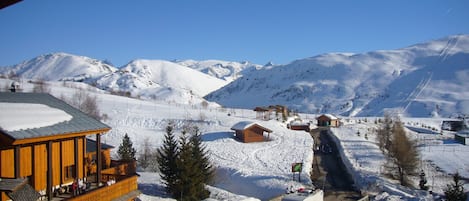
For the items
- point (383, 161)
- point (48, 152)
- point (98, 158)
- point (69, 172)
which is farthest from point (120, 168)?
point (383, 161)

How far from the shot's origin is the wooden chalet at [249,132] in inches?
1930

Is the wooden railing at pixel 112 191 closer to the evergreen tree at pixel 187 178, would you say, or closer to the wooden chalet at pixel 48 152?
the wooden chalet at pixel 48 152

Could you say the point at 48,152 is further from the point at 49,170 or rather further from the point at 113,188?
the point at 113,188

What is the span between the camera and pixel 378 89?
536 feet

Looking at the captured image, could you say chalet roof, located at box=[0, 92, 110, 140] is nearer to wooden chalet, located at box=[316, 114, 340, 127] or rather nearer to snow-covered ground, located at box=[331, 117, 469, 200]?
snow-covered ground, located at box=[331, 117, 469, 200]

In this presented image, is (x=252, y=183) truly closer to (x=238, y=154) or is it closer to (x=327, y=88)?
(x=238, y=154)

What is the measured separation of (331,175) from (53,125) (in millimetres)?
25657

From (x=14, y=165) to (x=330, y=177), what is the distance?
2595 centimetres

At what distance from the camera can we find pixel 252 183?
29703mm

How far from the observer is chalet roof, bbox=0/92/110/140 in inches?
454

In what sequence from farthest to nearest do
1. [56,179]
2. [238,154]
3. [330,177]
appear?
[238,154] < [330,177] < [56,179]

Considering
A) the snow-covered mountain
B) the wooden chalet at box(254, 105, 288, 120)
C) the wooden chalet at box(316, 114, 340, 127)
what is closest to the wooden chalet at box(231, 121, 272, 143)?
the wooden chalet at box(254, 105, 288, 120)

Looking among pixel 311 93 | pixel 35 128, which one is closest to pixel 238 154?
pixel 35 128

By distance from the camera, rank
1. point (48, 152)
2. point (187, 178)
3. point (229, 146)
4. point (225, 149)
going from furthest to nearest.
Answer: point (229, 146), point (225, 149), point (187, 178), point (48, 152)
